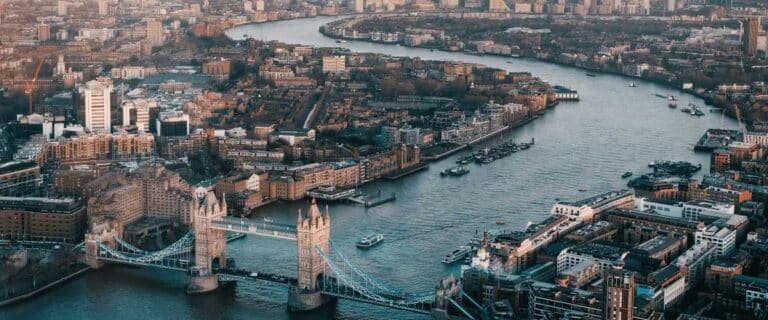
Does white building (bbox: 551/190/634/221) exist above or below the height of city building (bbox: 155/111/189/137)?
below

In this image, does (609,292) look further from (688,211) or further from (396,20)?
(396,20)

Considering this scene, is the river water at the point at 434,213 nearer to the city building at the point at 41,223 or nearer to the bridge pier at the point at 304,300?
the bridge pier at the point at 304,300

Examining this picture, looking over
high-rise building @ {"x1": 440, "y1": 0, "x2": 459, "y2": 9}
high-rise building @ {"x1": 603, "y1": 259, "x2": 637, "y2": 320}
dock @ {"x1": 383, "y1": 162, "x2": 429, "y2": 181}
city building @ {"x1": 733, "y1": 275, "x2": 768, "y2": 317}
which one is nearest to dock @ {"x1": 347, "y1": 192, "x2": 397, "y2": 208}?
dock @ {"x1": 383, "y1": 162, "x2": 429, "y2": 181}

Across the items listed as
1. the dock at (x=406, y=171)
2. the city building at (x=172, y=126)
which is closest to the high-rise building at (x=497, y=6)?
the city building at (x=172, y=126)

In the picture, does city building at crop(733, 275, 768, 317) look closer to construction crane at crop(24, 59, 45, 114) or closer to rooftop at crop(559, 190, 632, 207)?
rooftop at crop(559, 190, 632, 207)

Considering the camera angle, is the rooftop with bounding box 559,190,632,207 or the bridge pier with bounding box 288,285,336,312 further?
the rooftop with bounding box 559,190,632,207

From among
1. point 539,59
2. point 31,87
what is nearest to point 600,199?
point 31,87

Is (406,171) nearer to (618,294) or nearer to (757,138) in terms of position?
(757,138)
